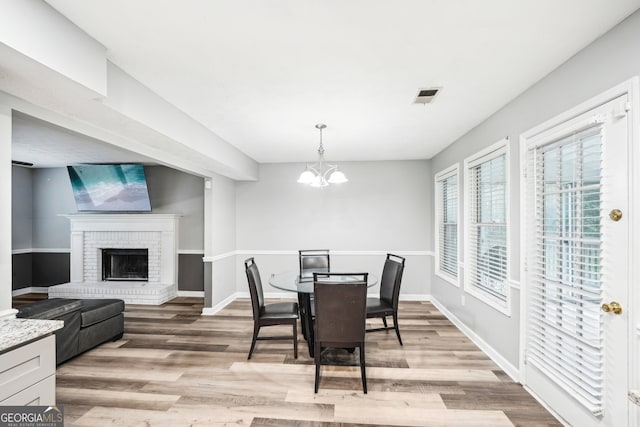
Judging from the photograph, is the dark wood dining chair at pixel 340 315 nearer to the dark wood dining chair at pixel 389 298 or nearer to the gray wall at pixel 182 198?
the dark wood dining chair at pixel 389 298

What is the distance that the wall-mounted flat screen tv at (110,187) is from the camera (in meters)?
5.38

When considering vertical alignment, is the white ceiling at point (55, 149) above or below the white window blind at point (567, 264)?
above

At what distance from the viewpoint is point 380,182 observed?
5.35 meters

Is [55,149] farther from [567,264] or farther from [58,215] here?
[567,264]

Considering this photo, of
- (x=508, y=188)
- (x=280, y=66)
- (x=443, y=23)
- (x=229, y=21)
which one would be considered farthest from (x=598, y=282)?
(x=229, y=21)

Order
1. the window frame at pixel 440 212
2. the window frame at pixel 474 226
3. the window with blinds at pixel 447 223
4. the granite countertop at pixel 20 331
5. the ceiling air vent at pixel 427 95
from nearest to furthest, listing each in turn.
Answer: the granite countertop at pixel 20 331 < the ceiling air vent at pixel 427 95 < the window frame at pixel 474 226 < the window frame at pixel 440 212 < the window with blinds at pixel 447 223

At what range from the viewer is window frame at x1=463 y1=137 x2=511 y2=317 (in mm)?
2777

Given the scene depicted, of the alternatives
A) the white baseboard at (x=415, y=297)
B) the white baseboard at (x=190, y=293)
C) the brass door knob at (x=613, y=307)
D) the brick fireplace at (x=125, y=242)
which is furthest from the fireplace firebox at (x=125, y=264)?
the brass door knob at (x=613, y=307)

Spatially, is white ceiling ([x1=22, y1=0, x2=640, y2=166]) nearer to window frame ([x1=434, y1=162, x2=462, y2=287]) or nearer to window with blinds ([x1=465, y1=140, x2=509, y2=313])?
window with blinds ([x1=465, y1=140, x2=509, y2=313])

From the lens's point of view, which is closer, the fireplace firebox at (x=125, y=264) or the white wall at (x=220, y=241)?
the white wall at (x=220, y=241)

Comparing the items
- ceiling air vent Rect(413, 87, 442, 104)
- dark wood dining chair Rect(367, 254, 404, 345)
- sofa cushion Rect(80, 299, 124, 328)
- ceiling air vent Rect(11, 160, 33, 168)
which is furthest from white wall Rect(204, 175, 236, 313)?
ceiling air vent Rect(11, 160, 33, 168)

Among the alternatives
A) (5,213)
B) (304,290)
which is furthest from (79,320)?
(304,290)

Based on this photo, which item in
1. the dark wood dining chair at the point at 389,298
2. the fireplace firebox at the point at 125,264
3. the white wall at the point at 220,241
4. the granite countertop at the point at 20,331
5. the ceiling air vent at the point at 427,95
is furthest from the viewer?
the fireplace firebox at the point at 125,264

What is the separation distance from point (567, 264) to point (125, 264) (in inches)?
259
